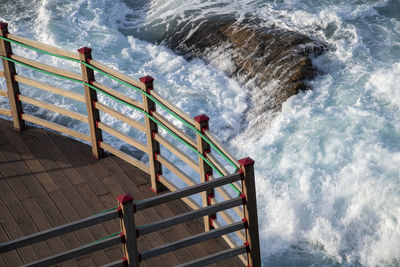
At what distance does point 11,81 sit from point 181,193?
3.29 meters

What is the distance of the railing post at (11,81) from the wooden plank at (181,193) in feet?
10.3

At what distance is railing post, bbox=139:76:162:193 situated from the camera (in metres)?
5.55

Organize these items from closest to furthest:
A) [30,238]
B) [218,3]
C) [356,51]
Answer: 1. [30,238]
2. [356,51]
3. [218,3]

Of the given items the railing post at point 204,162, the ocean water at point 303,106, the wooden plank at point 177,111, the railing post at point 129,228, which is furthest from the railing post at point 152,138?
the ocean water at point 303,106

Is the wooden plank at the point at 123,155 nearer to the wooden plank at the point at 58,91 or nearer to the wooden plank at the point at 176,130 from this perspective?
the wooden plank at the point at 58,91

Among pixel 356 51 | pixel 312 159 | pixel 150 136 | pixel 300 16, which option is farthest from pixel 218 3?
pixel 150 136

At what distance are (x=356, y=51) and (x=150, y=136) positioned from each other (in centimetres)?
699

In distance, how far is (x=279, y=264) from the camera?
754cm

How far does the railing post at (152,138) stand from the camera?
5.55 meters

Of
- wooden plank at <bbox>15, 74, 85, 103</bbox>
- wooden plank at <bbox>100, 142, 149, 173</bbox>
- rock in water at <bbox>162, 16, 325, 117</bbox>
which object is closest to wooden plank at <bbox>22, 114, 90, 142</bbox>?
wooden plank at <bbox>100, 142, 149, 173</bbox>

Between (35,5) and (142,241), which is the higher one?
(142,241)

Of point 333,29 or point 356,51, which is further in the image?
point 333,29

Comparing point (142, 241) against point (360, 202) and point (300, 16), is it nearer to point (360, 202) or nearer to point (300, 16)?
point (360, 202)

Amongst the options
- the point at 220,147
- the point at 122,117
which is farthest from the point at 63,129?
the point at 220,147
